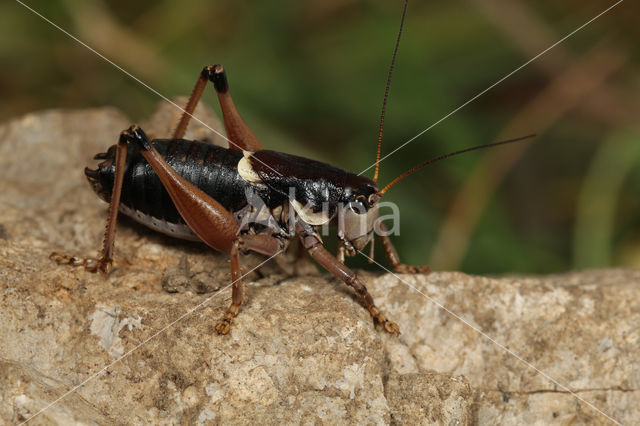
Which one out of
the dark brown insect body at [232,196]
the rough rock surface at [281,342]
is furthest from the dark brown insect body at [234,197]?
the rough rock surface at [281,342]

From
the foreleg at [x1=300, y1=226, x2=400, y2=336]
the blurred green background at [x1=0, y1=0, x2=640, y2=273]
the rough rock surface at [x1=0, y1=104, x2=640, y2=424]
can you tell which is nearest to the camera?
the rough rock surface at [x1=0, y1=104, x2=640, y2=424]

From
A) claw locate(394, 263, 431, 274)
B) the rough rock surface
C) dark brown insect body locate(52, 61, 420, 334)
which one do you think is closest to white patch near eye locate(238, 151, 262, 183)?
dark brown insect body locate(52, 61, 420, 334)

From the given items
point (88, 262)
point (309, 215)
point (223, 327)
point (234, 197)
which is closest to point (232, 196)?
point (234, 197)

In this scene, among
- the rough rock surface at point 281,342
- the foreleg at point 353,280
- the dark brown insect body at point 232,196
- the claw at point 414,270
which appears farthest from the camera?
the claw at point 414,270

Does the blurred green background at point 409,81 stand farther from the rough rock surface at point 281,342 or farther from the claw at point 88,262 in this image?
the claw at point 88,262

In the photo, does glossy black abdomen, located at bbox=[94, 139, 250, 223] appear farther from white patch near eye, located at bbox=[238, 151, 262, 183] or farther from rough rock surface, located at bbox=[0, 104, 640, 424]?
rough rock surface, located at bbox=[0, 104, 640, 424]

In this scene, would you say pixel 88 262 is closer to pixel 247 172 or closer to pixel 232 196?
pixel 232 196
